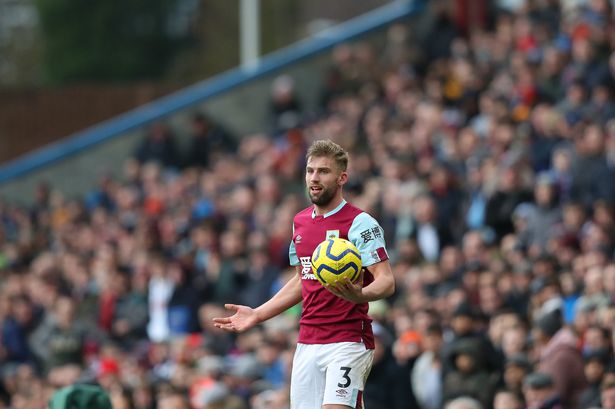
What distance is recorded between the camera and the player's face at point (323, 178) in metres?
8.75

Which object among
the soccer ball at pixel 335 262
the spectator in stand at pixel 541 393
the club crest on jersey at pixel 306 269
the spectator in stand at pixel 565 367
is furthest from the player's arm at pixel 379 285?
the spectator in stand at pixel 565 367

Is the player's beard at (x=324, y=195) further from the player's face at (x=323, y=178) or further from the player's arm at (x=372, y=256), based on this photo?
the player's arm at (x=372, y=256)

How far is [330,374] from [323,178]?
1.27 meters

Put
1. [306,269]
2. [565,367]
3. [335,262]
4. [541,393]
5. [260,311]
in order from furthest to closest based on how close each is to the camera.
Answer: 1. [565,367]
2. [541,393]
3. [260,311]
4. [306,269]
5. [335,262]

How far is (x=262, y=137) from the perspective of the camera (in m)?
22.6

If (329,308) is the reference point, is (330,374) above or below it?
below

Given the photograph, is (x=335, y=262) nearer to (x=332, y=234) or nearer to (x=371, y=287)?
(x=371, y=287)

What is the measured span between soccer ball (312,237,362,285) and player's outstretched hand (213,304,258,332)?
833 mm

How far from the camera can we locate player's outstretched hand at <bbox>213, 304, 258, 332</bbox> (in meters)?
9.00

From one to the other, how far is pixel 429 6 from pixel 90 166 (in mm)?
6916

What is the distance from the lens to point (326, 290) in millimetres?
8883

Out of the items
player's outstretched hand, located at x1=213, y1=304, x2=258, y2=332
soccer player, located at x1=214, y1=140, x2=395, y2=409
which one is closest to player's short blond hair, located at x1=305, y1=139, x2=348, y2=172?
soccer player, located at x1=214, y1=140, x2=395, y2=409

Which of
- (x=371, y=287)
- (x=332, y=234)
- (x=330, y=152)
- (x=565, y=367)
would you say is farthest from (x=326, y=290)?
(x=565, y=367)

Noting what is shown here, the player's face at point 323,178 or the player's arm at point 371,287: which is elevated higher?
the player's face at point 323,178
